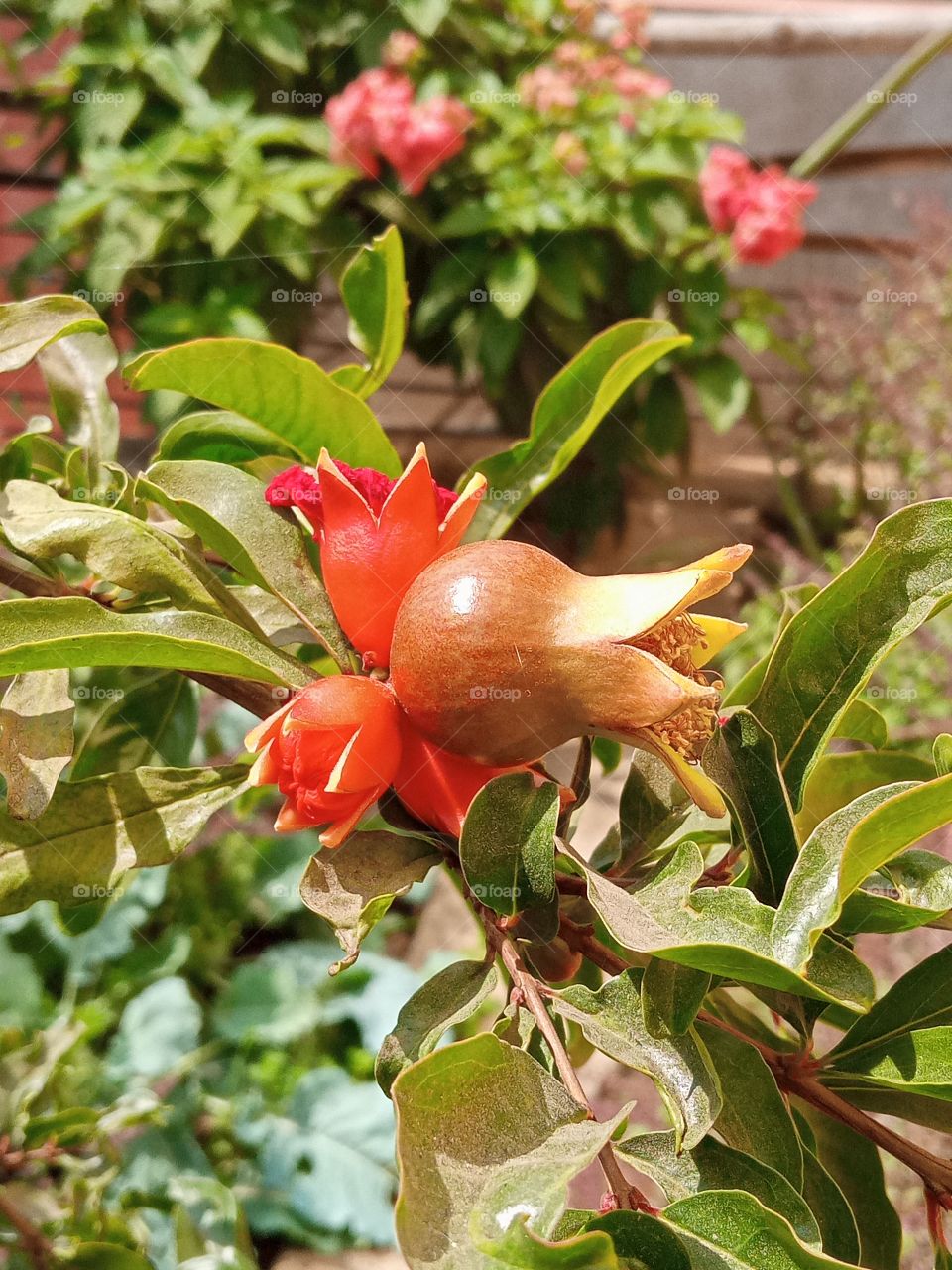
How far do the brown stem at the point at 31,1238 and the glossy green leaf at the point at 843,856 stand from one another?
2.26ft

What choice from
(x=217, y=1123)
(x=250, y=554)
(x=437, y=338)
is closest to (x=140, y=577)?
(x=250, y=554)

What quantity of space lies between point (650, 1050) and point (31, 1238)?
25.5 inches

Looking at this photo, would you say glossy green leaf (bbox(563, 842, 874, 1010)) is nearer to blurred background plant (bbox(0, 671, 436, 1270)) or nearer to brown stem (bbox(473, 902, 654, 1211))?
brown stem (bbox(473, 902, 654, 1211))

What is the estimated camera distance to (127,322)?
7.71ft

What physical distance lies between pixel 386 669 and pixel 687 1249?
226 millimetres

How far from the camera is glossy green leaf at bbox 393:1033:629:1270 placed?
30 centimetres

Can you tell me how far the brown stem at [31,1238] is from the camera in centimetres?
79

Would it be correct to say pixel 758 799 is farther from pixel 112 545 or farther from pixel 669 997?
pixel 112 545
